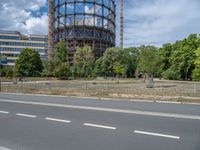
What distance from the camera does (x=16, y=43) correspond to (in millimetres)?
137000

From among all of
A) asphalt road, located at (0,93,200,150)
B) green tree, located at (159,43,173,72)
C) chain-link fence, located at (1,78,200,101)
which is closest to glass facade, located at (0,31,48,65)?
green tree, located at (159,43,173,72)

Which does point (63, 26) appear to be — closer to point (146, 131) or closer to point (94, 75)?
point (94, 75)

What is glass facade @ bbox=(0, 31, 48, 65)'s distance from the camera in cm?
13438

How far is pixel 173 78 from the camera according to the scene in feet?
245

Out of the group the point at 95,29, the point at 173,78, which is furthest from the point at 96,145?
the point at 95,29

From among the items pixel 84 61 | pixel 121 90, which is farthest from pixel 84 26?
pixel 121 90

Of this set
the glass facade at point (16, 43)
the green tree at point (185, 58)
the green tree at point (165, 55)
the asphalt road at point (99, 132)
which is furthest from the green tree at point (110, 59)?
the asphalt road at point (99, 132)

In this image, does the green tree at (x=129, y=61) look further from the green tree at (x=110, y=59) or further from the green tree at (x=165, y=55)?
the green tree at (x=165, y=55)

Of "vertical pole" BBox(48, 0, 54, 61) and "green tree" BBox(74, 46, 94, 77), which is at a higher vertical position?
"vertical pole" BBox(48, 0, 54, 61)

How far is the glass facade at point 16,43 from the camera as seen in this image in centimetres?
13438

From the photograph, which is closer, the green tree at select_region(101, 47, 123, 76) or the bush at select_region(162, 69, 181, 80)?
the bush at select_region(162, 69, 181, 80)

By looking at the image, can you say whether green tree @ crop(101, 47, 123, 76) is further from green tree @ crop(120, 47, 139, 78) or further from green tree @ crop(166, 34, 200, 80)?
green tree @ crop(166, 34, 200, 80)

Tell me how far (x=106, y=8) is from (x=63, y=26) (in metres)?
19.5

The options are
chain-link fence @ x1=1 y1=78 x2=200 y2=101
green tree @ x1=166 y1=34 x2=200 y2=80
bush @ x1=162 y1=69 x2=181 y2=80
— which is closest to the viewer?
chain-link fence @ x1=1 y1=78 x2=200 y2=101
